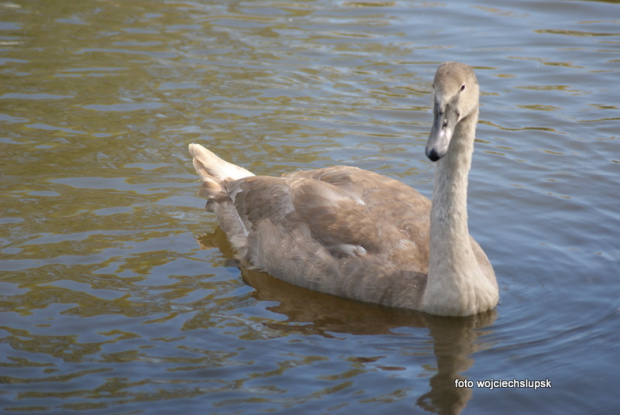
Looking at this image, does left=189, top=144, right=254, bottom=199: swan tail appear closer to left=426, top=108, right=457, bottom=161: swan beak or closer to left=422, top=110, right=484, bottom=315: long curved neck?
left=422, top=110, right=484, bottom=315: long curved neck

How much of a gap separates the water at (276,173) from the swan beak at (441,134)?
1642mm

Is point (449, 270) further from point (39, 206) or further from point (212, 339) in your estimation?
point (39, 206)

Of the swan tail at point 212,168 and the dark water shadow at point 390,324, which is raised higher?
the swan tail at point 212,168

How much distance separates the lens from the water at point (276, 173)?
281 inches

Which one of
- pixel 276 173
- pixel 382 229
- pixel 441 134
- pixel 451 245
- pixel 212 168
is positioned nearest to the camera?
pixel 441 134

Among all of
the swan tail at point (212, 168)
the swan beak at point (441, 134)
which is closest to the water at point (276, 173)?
the swan tail at point (212, 168)

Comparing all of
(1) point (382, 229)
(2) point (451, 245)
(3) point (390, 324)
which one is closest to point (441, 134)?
(2) point (451, 245)

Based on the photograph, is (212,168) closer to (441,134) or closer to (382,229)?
(382,229)

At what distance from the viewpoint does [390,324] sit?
321 inches

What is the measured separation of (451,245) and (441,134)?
1.17 metres

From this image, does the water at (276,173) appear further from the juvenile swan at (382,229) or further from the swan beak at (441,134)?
the swan beak at (441,134)

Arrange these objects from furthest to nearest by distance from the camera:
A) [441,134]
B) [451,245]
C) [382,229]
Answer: [382,229] → [451,245] → [441,134]

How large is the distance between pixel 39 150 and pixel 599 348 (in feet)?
23.3

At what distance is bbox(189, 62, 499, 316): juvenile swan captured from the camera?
26.0 feet
